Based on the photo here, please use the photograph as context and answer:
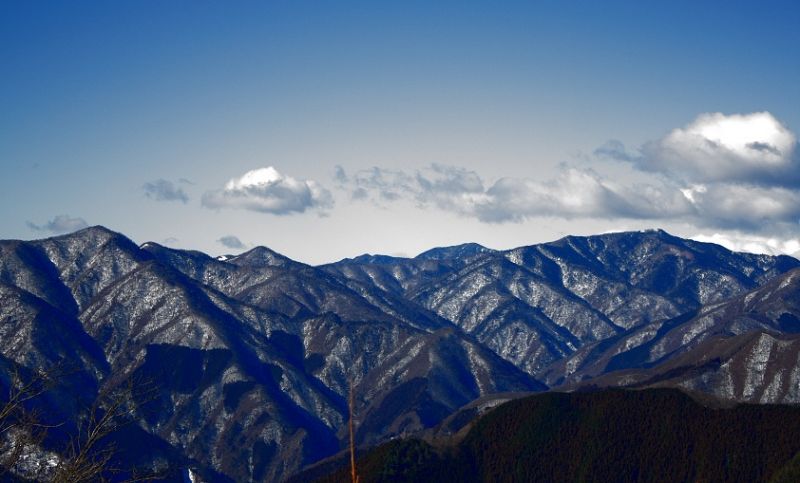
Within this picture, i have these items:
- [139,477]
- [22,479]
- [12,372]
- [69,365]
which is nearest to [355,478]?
[139,477]

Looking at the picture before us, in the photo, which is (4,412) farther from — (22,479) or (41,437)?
(22,479)

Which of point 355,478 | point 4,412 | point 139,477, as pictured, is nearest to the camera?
point 355,478

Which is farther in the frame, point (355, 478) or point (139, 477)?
point (139, 477)

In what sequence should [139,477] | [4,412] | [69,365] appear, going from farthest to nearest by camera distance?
[69,365]
[139,477]
[4,412]

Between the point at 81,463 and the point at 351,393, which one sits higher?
the point at 351,393

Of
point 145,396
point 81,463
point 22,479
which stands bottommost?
point 22,479

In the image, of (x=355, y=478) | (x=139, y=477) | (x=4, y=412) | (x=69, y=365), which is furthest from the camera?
(x=69, y=365)

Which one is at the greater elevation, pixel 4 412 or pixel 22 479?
pixel 4 412

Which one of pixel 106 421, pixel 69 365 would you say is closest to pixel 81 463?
pixel 106 421

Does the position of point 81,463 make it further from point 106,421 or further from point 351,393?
point 351,393
